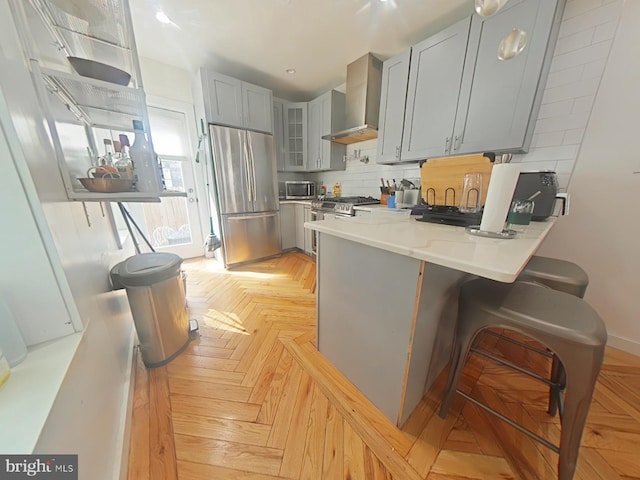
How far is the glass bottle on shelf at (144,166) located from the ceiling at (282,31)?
158cm

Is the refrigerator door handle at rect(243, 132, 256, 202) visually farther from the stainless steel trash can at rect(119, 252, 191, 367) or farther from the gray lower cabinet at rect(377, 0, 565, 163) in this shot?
the gray lower cabinet at rect(377, 0, 565, 163)

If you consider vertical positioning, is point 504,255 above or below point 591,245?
above

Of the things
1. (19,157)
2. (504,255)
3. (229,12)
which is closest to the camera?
(19,157)

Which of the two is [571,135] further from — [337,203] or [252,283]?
[252,283]

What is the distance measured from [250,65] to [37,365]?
333cm

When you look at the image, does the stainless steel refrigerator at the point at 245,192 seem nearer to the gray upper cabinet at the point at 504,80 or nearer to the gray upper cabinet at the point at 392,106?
the gray upper cabinet at the point at 392,106

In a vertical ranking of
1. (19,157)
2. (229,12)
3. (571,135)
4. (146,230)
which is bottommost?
(146,230)

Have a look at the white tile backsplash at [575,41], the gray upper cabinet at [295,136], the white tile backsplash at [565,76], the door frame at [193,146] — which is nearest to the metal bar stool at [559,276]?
the white tile backsplash at [565,76]

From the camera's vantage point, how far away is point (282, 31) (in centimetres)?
209

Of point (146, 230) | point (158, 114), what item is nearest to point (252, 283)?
point (146, 230)

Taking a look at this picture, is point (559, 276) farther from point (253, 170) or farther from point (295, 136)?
point (295, 136)

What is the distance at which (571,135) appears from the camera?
5.00ft

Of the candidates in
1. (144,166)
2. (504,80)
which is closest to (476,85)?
(504,80)

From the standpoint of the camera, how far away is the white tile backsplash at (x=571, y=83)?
1.39m
